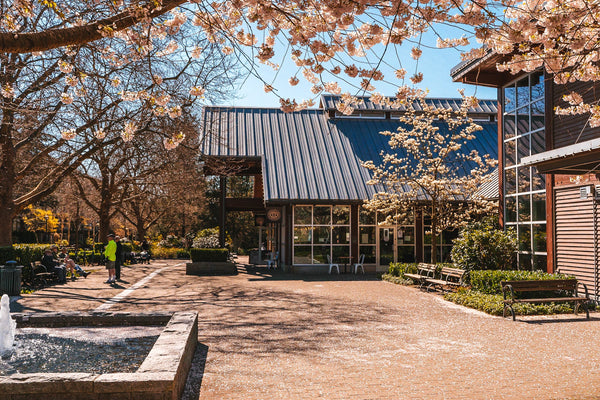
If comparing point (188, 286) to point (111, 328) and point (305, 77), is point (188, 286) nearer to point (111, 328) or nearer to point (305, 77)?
point (111, 328)

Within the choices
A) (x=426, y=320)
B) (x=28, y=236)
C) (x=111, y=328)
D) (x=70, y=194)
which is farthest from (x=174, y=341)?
(x=28, y=236)

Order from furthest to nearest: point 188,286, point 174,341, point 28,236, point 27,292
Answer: point 28,236
point 188,286
point 27,292
point 174,341

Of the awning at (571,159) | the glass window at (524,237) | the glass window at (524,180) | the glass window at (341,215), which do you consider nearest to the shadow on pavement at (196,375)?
the awning at (571,159)

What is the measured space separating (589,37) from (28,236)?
158 ft

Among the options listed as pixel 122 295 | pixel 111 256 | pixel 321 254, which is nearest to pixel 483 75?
pixel 321 254

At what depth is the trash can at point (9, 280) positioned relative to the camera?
46.0 ft

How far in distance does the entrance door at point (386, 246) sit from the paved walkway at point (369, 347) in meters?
9.03

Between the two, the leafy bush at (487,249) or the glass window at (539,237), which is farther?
the leafy bush at (487,249)

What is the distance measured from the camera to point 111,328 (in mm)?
8445

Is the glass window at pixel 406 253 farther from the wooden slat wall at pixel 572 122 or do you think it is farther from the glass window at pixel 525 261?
the wooden slat wall at pixel 572 122

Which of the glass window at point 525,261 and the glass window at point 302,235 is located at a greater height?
the glass window at point 302,235

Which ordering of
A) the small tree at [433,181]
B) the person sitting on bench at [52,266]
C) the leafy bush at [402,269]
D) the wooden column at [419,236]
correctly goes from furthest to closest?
the wooden column at [419,236] < the leafy bush at [402,269] < the small tree at [433,181] < the person sitting on bench at [52,266]

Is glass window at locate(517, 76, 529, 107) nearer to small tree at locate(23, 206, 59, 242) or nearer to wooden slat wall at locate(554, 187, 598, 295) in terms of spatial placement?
wooden slat wall at locate(554, 187, 598, 295)

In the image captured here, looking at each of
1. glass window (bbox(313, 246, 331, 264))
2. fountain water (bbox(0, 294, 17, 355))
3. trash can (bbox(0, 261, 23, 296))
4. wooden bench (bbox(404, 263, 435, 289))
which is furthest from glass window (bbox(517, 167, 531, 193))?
trash can (bbox(0, 261, 23, 296))
